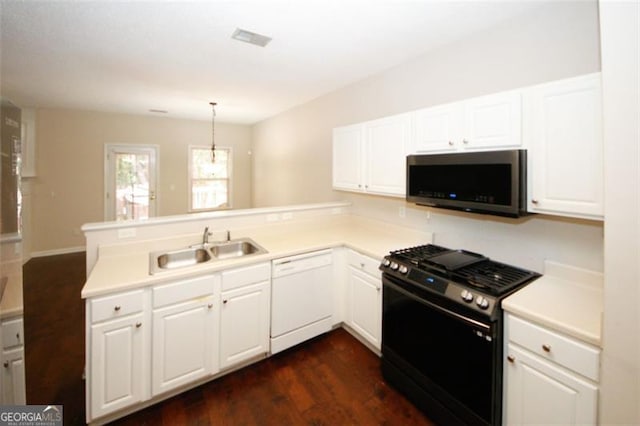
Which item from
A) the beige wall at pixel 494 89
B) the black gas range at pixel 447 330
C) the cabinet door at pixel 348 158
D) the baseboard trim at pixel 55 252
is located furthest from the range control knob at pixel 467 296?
the baseboard trim at pixel 55 252

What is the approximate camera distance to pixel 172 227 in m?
2.52

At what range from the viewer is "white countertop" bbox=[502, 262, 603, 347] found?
1.32 m

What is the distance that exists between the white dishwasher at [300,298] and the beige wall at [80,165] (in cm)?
488

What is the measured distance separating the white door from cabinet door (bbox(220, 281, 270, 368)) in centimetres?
491

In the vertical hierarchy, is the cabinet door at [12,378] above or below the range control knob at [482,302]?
below

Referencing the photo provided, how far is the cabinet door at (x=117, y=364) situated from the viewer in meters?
1.70

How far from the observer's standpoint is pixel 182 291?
6.40 feet

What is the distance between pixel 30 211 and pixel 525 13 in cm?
725

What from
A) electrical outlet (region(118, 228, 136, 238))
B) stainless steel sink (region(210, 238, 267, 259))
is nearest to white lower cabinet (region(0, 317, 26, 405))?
electrical outlet (region(118, 228, 136, 238))

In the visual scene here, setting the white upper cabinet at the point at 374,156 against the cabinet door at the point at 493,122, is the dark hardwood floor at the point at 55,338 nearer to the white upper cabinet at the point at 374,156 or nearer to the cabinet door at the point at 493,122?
the white upper cabinet at the point at 374,156

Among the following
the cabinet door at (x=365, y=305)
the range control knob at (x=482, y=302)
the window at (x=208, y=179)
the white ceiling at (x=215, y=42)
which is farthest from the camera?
the window at (x=208, y=179)

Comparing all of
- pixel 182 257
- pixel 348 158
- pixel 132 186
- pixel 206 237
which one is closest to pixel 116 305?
pixel 182 257

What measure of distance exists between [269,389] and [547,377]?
1731mm

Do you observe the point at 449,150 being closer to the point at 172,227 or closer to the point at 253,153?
the point at 172,227
